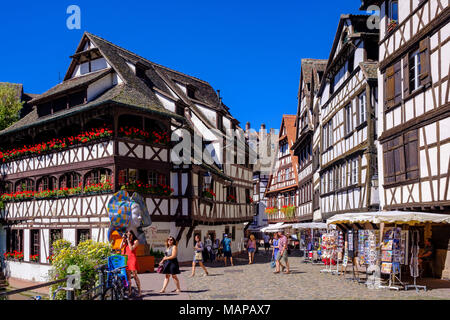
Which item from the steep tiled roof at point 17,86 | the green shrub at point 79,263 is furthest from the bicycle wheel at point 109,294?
the steep tiled roof at point 17,86

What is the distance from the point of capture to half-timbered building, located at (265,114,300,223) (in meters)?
47.0

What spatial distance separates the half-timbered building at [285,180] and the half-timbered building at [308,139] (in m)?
3.56

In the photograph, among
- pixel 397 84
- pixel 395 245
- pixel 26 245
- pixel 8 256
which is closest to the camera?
pixel 395 245

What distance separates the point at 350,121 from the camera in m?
24.5

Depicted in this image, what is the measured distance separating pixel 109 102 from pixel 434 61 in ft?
46.7

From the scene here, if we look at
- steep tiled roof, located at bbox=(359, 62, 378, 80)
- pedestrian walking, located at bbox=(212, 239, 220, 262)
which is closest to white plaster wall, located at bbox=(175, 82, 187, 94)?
pedestrian walking, located at bbox=(212, 239, 220, 262)

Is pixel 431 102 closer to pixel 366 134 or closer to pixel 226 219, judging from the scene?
pixel 366 134

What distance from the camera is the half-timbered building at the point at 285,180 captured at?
47.0m

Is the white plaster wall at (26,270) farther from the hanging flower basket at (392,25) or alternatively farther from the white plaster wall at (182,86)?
the hanging flower basket at (392,25)

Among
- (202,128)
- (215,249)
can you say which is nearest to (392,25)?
(202,128)

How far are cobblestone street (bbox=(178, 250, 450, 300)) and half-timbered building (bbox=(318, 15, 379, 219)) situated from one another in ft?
16.2

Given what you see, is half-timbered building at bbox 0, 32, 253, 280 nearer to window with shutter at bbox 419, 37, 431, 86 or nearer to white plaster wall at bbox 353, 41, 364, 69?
white plaster wall at bbox 353, 41, 364, 69

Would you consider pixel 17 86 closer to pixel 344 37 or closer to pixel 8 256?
pixel 8 256

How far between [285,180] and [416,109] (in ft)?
109
